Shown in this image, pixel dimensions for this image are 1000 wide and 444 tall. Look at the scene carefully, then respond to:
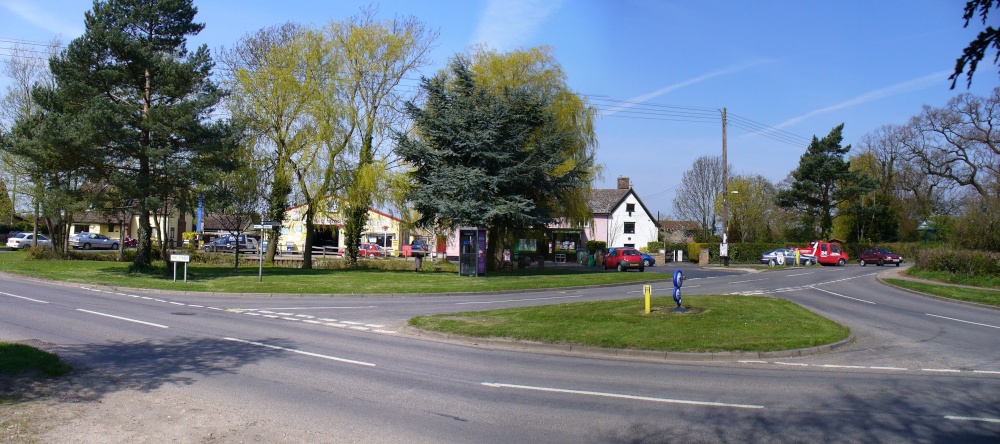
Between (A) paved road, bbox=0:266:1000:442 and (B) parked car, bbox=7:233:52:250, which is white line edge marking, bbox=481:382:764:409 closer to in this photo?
(A) paved road, bbox=0:266:1000:442

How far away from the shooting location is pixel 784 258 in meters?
53.6

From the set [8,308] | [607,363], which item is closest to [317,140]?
[8,308]

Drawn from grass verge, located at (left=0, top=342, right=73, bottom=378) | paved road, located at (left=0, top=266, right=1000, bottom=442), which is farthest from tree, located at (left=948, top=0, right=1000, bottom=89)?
grass verge, located at (left=0, top=342, right=73, bottom=378)

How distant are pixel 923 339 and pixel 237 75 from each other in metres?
33.0

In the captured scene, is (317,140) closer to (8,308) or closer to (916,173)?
(8,308)

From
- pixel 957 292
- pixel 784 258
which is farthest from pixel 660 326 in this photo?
pixel 784 258

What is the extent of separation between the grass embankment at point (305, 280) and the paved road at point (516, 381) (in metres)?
7.94

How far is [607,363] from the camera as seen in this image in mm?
11078

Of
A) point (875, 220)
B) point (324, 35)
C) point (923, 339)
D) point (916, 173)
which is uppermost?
point (324, 35)

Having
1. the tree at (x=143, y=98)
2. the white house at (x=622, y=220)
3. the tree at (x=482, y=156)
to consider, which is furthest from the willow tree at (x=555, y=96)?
the white house at (x=622, y=220)

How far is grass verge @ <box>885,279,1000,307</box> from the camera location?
76.6ft

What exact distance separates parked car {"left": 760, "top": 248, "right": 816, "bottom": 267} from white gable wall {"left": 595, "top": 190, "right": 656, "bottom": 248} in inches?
668

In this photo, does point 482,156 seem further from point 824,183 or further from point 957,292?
point 824,183

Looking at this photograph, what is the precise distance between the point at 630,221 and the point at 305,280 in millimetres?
47718
